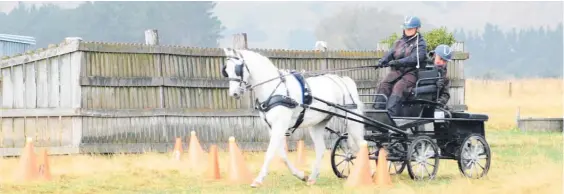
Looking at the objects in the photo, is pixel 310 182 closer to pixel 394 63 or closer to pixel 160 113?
pixel 394 63

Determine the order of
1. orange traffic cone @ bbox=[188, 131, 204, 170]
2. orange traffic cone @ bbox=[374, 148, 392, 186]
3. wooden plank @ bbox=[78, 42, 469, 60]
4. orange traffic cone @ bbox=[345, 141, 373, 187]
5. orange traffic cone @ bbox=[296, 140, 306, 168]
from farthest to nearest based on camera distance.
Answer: wooden plank @ bbox=[78, 42, 469, 60], orange traffic cone @ bbox=[296, 140, 306, 168], orange traffic cone @ bbox=[188, 131, 204, 170], orange traffic cone @ bbox=[374, 148, 392, 186], orange traffic cone @ bbox=[345, 141, 373, 187]

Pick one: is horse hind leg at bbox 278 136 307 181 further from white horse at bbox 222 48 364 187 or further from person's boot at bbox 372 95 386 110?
person's boot at bbox 372 95 386 110

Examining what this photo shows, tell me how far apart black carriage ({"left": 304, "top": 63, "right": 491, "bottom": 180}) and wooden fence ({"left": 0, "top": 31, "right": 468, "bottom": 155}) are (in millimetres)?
5671

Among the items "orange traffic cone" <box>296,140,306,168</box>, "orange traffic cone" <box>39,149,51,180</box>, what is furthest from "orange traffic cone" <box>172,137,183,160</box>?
"orange traffic cone" <box>39,149,51,180</box>

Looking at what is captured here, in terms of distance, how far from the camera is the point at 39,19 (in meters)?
113

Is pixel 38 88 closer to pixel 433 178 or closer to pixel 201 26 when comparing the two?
pixel 433 178

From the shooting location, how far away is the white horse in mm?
13938

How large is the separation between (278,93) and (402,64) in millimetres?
2052

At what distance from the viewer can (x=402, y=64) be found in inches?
588

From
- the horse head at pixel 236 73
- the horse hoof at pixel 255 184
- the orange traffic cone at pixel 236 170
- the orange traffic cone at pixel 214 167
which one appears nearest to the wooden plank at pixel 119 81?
the orange traffic cone at pixel 214 167

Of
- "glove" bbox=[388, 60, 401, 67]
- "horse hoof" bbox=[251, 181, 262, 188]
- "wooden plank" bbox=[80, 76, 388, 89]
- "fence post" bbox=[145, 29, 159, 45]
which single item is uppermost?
"fence post" bbox=[145, 29, 159, 45]

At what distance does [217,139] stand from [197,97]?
3.30 feet

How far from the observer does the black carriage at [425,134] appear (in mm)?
14844

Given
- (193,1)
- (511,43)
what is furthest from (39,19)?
(511,43)
